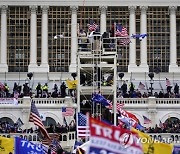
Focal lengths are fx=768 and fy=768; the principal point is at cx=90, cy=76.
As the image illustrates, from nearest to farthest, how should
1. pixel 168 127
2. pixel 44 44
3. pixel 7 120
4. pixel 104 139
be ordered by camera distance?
pixel 104 139
pixel 168 127
pixel 7 120
pixel 44 44

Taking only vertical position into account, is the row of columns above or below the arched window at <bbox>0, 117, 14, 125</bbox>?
above

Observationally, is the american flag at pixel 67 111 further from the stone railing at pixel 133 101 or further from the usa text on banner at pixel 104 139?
the usa text on banner at pixel 104 139

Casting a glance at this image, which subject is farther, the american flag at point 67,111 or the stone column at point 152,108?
the stone column at point 152,108

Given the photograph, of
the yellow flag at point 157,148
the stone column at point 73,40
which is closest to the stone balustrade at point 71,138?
the yellow flag at point 157,148

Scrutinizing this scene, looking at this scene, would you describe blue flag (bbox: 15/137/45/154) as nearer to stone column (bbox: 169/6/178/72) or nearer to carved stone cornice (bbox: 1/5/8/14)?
stone column (bbox: 169/6/178/72)

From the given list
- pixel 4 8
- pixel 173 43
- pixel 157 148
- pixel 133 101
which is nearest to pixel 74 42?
pixel 4 8

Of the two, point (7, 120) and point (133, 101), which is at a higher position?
point (133, 101)

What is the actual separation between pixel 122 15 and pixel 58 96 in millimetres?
21012

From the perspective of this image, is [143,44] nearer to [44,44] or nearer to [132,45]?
[132,45]

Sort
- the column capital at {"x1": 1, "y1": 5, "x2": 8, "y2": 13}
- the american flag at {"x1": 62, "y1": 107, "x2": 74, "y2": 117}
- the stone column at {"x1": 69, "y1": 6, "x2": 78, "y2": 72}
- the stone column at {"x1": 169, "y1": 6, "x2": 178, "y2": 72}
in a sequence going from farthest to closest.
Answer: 1. the column capital at {"x1": 1, "y1": 5, "x2": 8, "y2": 13}
2. the stone column at {"x1": 169, "y1": 6, "x2": 178, "y2": 72}
3. the stone column at {"x1": 69, "y1": 6, "x2": 78, "y2": 72}
4. the american flag at {"x1": 62, "y1": 107, "x2": 74, "y2": 117}

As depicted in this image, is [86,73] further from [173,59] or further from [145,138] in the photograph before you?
[173,59]

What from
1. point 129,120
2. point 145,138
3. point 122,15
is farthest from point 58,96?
point 145,138

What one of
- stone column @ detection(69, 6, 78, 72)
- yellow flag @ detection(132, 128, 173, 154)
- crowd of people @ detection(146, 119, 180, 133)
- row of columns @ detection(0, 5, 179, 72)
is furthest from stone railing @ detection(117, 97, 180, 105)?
yellow flag @ detection(132, 128, 173, 154)

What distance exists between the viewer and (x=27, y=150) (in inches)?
842
